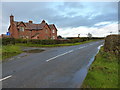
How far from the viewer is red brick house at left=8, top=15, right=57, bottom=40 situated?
52.3 meters

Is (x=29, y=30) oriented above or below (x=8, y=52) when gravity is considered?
above

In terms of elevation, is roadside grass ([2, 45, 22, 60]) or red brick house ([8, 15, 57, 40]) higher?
red brick house ([8, 15, 57, 40])

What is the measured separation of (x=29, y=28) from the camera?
54531mm

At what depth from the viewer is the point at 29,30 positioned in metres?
54.4

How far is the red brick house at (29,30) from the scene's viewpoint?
52.3 metres

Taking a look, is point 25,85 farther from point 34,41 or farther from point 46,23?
point 46,23

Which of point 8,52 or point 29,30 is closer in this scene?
point 8,52

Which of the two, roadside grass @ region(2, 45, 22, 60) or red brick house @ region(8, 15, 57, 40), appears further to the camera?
red brick house @ region(8, 15, 57, 40)

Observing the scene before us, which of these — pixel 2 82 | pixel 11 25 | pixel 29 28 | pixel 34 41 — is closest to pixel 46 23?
pixel 29 28

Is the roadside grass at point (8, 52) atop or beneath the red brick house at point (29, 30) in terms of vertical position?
beneath

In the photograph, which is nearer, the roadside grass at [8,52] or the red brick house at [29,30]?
the roadside grass at [8,52]

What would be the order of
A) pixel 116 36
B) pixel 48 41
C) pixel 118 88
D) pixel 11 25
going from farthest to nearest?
1. pixel 11 25
2. pixel 48 41
3. pixel 116 36
4. pixel 118 88

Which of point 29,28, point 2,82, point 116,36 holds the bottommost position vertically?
point 2,82

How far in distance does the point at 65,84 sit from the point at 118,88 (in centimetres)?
213
